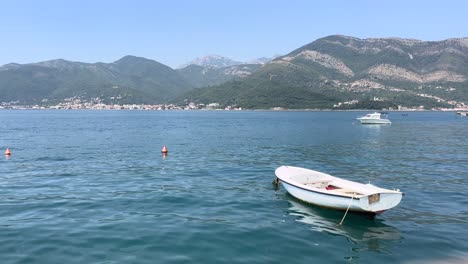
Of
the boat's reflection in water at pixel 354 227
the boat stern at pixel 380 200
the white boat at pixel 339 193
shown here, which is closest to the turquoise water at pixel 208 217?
the boat's reflection in water at pixel 354 227

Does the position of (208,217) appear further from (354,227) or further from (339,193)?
(354,227)

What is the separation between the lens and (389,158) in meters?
50.1

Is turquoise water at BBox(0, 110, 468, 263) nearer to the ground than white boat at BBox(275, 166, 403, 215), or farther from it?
nearer to the ground

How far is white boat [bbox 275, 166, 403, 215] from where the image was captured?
2069cm

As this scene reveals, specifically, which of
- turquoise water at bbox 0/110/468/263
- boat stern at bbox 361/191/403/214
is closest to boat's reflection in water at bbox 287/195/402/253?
turquoise water at bbox 0/110/468/263

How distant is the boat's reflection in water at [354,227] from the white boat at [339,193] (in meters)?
0.56

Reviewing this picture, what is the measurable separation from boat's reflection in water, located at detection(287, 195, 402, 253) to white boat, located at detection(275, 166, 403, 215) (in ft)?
1.85

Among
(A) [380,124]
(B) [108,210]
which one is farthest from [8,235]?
(A) [380,124]

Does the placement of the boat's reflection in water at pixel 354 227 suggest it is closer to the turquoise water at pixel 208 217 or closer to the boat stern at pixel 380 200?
the turquoise water at pixel 208 217

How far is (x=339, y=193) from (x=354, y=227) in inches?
83.9

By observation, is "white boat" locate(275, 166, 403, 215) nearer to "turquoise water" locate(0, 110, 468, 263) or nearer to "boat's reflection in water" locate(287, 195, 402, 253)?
"boat's reflection in water" locate(287, 195, 402, 253)

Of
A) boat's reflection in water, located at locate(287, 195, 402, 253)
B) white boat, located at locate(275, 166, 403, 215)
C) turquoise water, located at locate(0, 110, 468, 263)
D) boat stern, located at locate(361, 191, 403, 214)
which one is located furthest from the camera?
white boat, located at locate(275, 166, 403, 215)

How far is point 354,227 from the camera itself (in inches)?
808

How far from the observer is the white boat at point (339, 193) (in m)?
20.7
